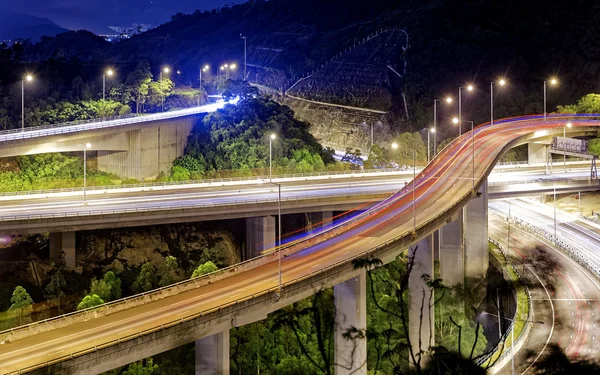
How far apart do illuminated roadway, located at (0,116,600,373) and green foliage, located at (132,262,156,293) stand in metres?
12.0

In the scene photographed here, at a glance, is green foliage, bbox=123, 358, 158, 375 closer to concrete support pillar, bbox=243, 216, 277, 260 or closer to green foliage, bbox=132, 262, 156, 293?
green foliage, bbox=132, 262, 156, 293

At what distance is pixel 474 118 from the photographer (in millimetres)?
110812

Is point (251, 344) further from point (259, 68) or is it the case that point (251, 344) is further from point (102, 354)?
point (259, 68)

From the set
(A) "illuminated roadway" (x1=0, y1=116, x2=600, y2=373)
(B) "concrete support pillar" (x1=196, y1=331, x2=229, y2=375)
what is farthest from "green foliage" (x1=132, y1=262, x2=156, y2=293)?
(B) "concrete support pillar" (x1=196, y1=331, x2=229, y2=375)

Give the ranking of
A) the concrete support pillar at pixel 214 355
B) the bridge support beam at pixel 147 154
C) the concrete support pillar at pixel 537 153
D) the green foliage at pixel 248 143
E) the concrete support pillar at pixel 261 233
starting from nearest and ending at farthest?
the concrete support pillar at pixel 214 355
the concrete support pillar at pixel 261 233
the bridge support beam at pixel 147 154
the green foliage at pixel 248 143
the concrete support pillar at pixel 537 153

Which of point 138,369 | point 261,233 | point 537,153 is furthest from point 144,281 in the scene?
point 537,153

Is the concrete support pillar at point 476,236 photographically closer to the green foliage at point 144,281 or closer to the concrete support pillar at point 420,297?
the concrete support pillar at point 420,297

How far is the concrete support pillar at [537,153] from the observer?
3546 inches

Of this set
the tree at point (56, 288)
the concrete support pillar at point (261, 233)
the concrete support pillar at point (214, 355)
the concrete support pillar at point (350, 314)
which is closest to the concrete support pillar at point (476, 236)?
the concrete support pillar at point (261, 233)

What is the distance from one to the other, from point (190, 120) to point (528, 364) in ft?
193

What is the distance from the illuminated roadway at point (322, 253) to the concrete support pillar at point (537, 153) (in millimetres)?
11298

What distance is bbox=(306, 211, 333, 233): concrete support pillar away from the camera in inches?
2365

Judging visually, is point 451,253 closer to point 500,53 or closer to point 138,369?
point 138,369

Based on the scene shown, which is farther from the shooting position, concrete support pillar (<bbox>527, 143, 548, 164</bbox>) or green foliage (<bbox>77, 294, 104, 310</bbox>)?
concrete support pillar (<bbox>527, 143, 548, 164</bbox>)
